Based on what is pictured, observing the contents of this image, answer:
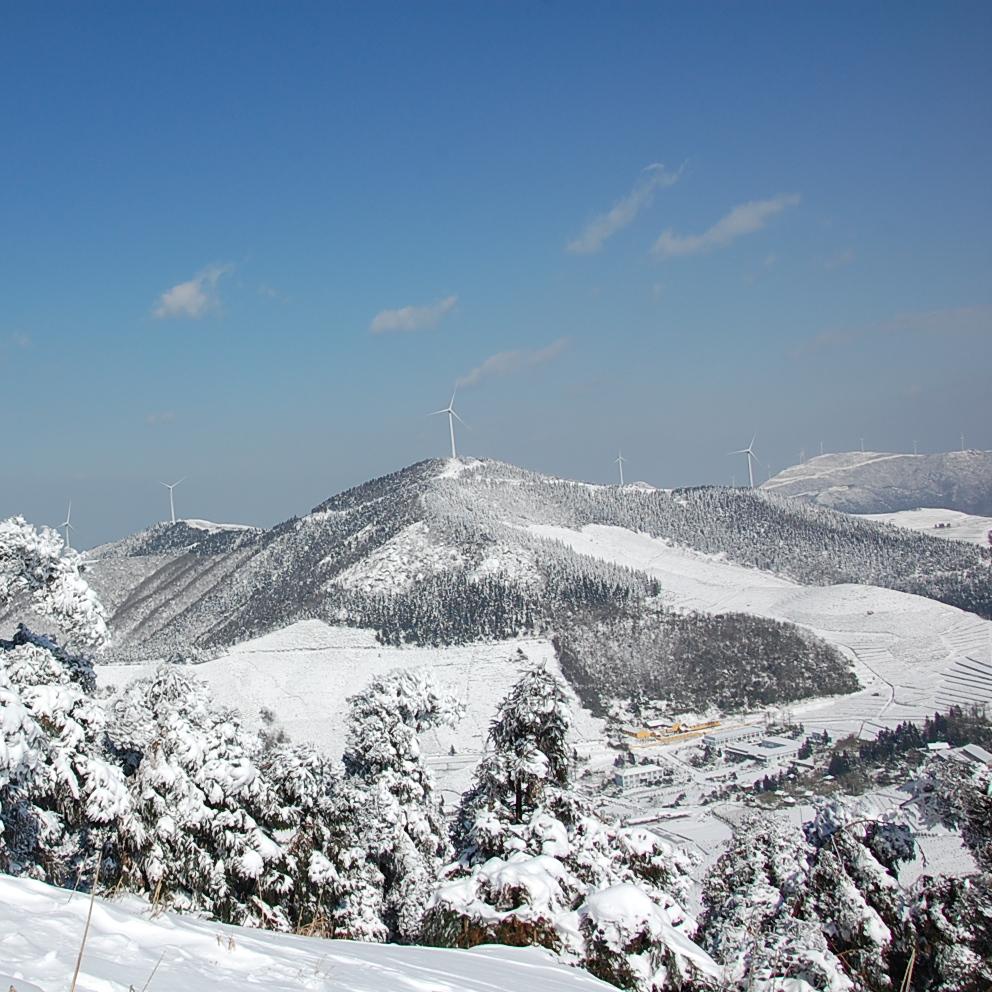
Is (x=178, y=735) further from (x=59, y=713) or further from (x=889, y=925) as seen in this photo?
(x=889, y=925)

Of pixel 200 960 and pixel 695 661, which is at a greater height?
pixel 200 960

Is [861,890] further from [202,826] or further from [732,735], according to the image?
[732,735]

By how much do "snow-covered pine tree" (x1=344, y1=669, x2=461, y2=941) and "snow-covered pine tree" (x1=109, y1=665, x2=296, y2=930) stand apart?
449cm

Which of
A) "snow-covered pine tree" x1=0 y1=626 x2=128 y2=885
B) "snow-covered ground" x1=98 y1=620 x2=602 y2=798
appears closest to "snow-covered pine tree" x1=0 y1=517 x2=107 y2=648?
"snow-covered pine tree" x1=0 y1=626 x2=128 y2=885

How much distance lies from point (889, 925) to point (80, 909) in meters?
18.3

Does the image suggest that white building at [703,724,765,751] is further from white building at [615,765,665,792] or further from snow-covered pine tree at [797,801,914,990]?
snow-covered pine tree at [797,801,914,990]

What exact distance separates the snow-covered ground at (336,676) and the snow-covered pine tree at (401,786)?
87423 mm

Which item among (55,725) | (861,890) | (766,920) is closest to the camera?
(55,725)

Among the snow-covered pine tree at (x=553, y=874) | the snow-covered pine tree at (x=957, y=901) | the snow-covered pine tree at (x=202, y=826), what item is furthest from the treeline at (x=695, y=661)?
the snow-covered pine tree at (x=957, y=901)

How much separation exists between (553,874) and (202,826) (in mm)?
12058

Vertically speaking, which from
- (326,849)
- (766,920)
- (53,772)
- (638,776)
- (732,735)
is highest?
(53,772)

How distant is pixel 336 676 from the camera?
15888 centimetres

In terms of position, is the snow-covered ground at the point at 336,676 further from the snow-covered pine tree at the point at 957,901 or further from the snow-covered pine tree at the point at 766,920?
the snow-covered pine tree at the point at 957,901

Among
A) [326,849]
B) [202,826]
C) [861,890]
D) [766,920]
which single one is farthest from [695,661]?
[202,826]
